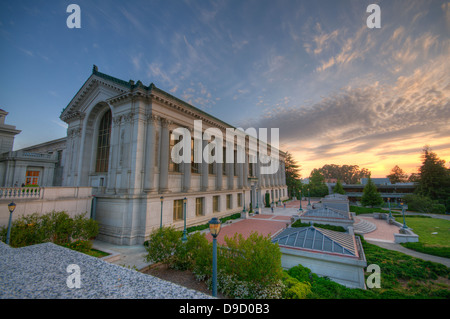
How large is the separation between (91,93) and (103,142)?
5.62 meters

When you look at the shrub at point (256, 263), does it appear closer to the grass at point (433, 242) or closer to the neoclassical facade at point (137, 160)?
the neoclassical facade at point (137, 160)

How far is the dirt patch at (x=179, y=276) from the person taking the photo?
8.10 metres

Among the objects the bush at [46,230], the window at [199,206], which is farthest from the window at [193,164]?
the bush at [46,230]

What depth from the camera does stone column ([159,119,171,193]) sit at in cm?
1809

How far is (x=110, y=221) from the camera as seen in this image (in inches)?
642

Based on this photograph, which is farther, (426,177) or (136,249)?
(426,177)

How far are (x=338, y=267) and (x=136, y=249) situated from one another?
1342cm

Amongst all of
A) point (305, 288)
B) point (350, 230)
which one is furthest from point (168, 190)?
point (350, 230)

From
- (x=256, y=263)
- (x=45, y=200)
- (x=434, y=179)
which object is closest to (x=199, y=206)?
(x=45, y=200)

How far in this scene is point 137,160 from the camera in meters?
16.8

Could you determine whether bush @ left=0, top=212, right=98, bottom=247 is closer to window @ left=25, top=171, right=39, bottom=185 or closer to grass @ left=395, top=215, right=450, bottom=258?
window @ left=25, top=171, right=39, bottom=185

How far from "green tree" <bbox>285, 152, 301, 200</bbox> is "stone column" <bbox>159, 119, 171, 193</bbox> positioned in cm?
5295

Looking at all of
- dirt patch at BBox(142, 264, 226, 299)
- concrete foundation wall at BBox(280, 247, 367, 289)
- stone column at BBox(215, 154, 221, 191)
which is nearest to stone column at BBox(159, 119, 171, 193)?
dirt patch at BBox(142, 264, 226, 299)
